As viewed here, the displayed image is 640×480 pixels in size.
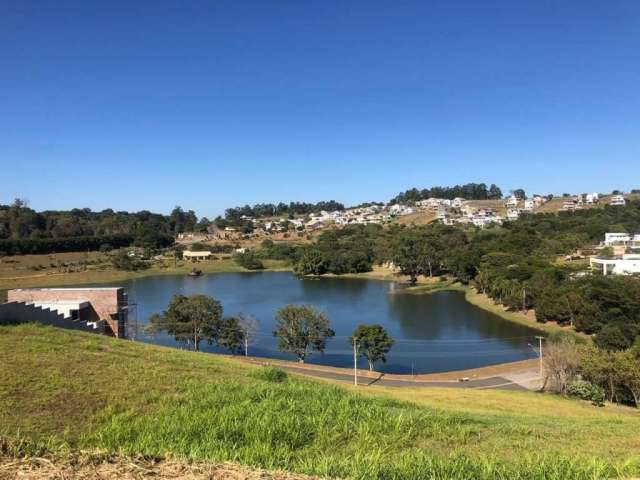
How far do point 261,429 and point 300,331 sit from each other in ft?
72.5

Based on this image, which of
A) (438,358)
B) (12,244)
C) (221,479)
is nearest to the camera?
(221,479)

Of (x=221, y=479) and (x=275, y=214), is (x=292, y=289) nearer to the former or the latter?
(x=221, y=479)

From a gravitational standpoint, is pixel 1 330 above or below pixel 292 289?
above

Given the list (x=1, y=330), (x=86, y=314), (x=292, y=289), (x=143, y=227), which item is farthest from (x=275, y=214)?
(x=1, y=330)

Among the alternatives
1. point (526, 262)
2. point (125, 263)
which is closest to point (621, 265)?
point (526, 262)

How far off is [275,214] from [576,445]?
5872 inches

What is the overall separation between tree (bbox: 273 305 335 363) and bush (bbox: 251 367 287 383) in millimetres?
18480

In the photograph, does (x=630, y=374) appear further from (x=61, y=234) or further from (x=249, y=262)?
(x=61, y=234)

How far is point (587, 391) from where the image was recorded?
1677 cm

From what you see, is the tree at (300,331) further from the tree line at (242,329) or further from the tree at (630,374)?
the tree at (630,374)

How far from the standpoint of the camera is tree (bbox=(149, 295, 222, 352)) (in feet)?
90.4

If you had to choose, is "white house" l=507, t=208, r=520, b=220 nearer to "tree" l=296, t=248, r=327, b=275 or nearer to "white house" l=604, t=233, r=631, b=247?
"white house" l=604, t=233, r=631, b=247

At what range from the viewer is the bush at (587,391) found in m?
16.5

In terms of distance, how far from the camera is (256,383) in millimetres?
6711
